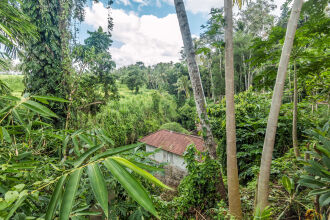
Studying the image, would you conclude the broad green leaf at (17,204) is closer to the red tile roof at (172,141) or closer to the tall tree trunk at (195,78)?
the tall tree trunk at (195,78)

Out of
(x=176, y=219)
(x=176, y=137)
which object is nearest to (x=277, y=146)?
(x=176, y=219)

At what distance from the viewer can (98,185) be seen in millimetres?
499

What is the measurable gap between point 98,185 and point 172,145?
8.55m

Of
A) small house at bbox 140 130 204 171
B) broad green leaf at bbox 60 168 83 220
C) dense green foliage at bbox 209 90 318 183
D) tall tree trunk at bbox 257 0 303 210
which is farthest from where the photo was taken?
small house at bbox 140 130 204 171

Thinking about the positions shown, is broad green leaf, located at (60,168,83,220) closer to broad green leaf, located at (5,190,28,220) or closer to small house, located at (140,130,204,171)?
broad green leaf, located at (5,190,28,220)

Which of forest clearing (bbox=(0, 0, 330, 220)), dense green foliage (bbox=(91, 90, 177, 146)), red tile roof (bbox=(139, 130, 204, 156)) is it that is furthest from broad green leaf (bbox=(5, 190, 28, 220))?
red tile roof (bbox=(139, 130, 204, 156))

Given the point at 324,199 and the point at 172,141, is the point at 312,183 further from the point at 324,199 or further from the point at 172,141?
the point at 172,141

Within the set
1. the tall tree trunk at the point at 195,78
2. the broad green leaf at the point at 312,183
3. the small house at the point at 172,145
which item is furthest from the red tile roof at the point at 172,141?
the broad green leaf at the point at 312,183

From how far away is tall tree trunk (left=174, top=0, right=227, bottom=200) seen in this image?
2.40m

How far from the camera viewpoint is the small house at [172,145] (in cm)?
825

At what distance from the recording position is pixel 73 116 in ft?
15.0

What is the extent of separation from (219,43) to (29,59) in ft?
20.2

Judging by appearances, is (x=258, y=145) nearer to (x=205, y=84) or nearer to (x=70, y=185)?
(x=70, y=185)

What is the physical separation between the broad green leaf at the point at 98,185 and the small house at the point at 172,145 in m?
7.37
